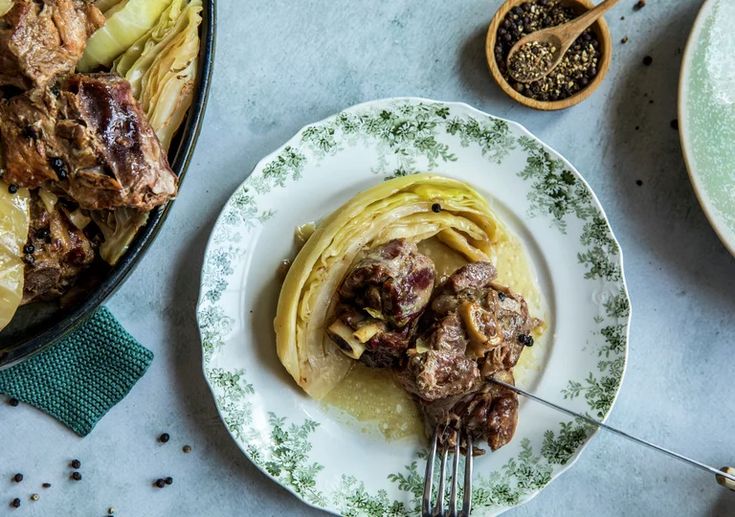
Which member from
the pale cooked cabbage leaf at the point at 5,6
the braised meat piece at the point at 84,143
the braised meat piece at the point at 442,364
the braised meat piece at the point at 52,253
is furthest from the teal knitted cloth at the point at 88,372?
the pale cooked cabbage leaf at the point at 5,6

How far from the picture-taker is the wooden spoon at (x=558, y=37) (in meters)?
3.08

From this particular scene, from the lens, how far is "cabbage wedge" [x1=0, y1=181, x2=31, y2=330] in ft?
7.72

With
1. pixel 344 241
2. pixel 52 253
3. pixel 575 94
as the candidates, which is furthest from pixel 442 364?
pixel 52 253

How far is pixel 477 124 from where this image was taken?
10.2 ft

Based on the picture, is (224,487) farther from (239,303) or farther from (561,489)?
(561,489)

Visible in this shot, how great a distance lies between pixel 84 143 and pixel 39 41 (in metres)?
0.34

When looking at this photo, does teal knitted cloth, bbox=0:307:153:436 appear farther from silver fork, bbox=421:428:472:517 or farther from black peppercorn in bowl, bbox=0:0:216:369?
silver fork, bbox=421:428:472:517

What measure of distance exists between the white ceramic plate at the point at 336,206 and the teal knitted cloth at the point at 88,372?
1.14ft

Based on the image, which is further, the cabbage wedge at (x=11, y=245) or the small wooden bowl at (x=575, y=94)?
the small wooden bowl at (x=575, y=94)

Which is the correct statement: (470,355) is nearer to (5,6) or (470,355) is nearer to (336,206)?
(336,206)

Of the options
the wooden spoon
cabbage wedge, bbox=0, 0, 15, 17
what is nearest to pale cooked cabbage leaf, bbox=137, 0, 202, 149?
cabbage wedge, bbox=0, 0, 15, 17

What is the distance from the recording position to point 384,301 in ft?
9.16

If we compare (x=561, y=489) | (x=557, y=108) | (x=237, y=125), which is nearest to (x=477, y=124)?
(x=557, y=108)

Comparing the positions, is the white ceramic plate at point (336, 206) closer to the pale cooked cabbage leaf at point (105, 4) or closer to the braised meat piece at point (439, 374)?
the braised meat piece at point (439, 374)
